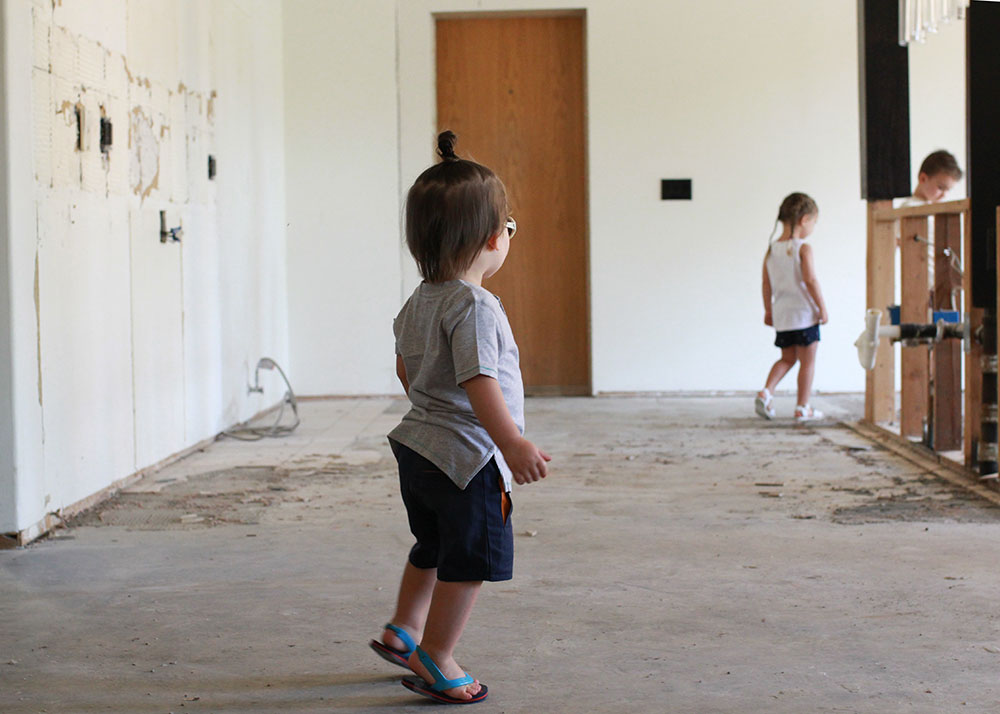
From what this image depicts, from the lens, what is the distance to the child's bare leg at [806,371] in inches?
231

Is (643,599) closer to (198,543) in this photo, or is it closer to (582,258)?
(198,543)

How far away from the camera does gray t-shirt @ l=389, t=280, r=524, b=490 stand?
6.48ft

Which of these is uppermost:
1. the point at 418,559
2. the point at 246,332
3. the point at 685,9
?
the point at 685,9

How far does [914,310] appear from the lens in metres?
4.87

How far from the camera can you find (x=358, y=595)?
109 inches

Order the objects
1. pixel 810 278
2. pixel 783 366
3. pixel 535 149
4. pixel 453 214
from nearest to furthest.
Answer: pixel 453 214 → pixel 810 278 → pixel 783 366 → pixel 535 149

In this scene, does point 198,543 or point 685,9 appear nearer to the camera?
point 198,543

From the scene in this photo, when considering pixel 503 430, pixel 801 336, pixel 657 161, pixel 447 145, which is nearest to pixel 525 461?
pixel 503 430

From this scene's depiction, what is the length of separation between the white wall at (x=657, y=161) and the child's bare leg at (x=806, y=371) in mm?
1137

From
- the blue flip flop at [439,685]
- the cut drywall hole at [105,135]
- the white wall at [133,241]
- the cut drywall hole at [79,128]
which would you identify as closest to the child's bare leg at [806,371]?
the white wall at [133,241]

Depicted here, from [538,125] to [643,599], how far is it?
489cm

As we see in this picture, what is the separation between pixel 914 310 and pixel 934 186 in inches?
26.8

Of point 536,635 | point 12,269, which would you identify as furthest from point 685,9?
point 536,635

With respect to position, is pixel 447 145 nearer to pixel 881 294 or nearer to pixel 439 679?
pixel 439 679
